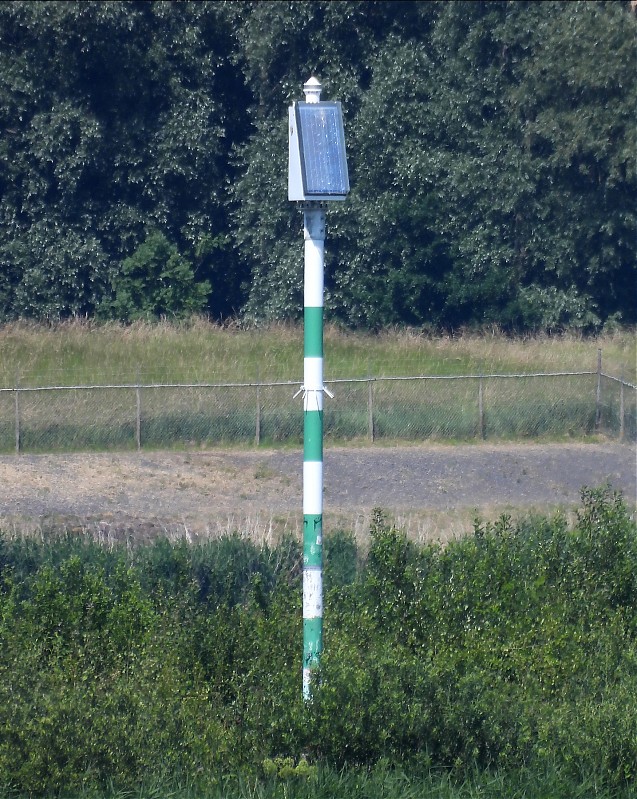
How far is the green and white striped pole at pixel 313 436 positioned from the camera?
6383 mm

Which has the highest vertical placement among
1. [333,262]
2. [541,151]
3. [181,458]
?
[541,151]

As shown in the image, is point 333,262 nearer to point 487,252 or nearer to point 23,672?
point 487,252

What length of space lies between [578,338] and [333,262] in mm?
7293

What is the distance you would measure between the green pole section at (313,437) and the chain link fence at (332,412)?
42.8 ft

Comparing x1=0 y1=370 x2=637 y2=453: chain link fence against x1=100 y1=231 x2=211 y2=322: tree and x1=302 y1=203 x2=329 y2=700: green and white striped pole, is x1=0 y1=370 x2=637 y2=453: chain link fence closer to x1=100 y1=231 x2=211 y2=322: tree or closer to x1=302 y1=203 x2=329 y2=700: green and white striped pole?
x1=100 y1=231 x2=211 y2=322: tree

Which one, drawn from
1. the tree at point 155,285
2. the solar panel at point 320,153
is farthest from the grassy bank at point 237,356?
the solar panel at point 320,153

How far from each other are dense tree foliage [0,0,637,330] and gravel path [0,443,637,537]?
456 inches

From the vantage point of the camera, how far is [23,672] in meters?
6.75

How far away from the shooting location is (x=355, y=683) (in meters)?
6.37

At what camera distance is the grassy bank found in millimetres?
22422

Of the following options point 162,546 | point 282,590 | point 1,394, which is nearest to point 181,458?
point 1,394

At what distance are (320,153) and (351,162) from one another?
26592 millimetres

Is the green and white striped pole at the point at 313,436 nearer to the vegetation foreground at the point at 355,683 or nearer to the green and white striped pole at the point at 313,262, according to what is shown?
the green and white striped pole at the point at 313,262

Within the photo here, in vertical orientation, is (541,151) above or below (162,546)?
above
